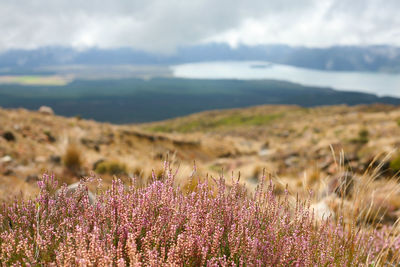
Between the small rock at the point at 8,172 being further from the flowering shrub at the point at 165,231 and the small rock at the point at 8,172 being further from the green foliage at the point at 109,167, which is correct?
the flowering shrub at the point at 165,231

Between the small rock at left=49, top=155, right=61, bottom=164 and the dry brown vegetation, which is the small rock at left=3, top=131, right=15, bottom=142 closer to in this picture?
the dry brown vegetation

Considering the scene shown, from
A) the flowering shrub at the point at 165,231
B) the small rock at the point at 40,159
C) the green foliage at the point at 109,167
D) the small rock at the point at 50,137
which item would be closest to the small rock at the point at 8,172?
the small rock at the point at 40,159

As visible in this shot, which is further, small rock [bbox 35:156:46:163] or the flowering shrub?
small rock [bbox 35:156:46:163]

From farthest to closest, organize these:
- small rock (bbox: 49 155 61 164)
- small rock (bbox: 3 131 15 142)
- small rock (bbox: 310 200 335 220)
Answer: small rock (bbox: 3 131 15 142), small rock (bbox: 49 155 61 164), small rock (bbox: 310 200 335 220)

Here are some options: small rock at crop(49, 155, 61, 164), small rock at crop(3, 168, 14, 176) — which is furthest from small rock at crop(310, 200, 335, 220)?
small rock at crop(49, 155, 61, 164)

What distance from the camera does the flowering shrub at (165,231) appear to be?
7.13 ft

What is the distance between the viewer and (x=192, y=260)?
7.32 ft

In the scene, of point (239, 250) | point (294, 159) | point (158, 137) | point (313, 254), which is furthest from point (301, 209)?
point (158, 137)

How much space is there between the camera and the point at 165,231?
Result: 2.34 metres

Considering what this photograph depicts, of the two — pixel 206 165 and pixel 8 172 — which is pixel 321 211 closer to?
pixel 8 172

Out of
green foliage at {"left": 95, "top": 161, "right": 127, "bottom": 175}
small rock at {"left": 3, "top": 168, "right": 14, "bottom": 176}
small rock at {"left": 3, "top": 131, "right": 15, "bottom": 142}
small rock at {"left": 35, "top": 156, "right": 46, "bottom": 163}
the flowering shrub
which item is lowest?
green foliage at {"left": 95, "top": 161, "right": 127, "bottom": 175}

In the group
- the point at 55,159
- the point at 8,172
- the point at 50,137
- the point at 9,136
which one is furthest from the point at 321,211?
the point at 50,137

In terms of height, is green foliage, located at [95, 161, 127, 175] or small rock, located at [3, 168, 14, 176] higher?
small rock, located at [3, 168, 14, 176]

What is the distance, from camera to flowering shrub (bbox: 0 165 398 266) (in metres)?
2.17
